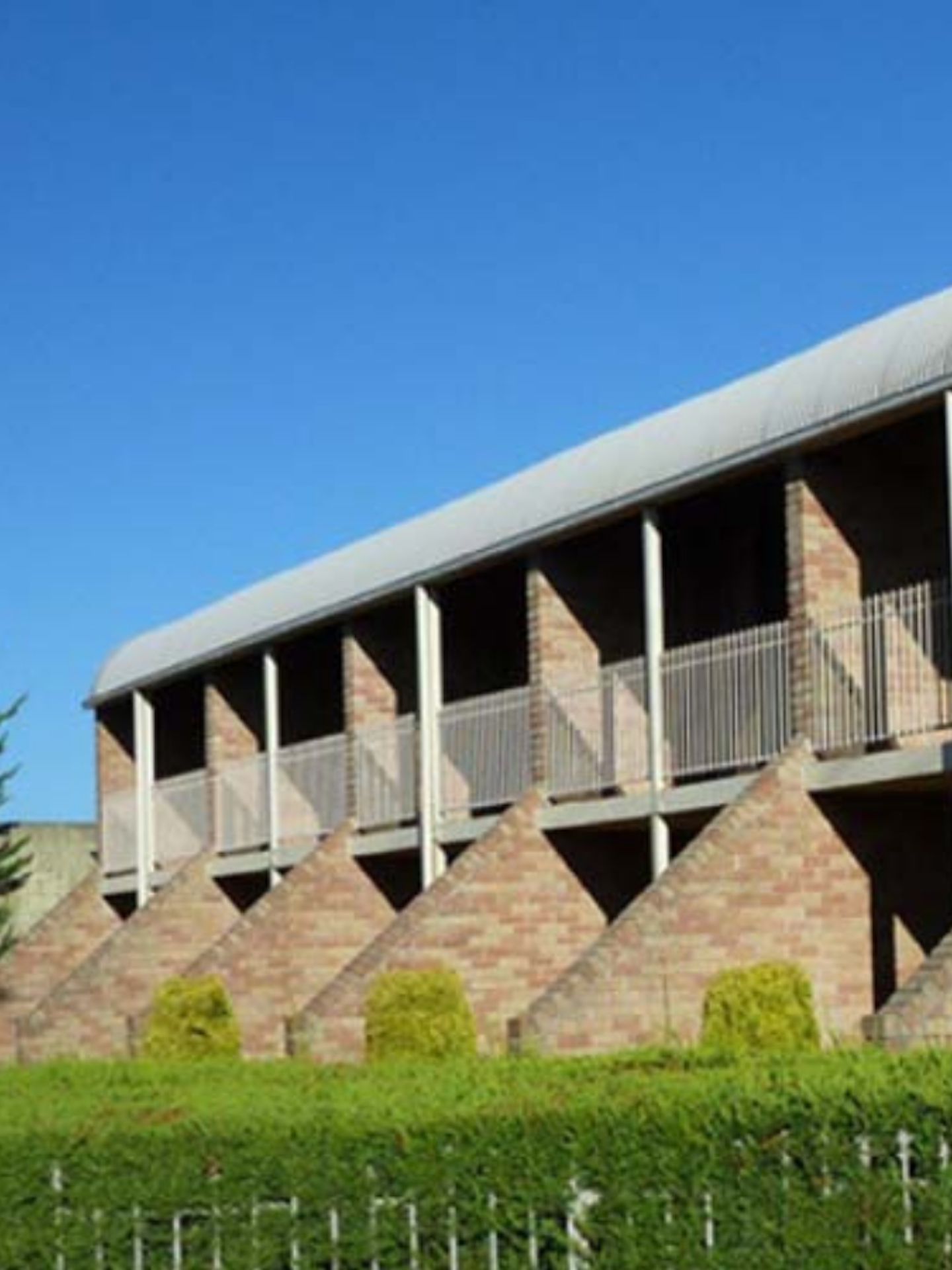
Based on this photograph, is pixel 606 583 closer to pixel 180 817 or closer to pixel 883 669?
pixel 883 669

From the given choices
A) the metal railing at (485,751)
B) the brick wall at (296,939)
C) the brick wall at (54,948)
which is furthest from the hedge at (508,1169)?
the brick wall at (54,948)

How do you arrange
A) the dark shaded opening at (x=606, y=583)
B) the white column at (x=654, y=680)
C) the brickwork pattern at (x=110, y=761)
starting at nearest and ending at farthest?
the white column at (x=654, y=680), the dark shaded opening at (x=606, y=583), the brickwork pattern at (x=110, y=761)

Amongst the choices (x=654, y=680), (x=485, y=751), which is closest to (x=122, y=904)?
(x=485, y=751)

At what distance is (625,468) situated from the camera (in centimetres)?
2342

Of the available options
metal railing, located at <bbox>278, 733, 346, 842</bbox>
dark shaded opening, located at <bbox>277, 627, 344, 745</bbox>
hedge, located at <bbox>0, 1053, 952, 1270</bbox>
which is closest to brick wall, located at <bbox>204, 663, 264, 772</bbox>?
dark shaded opening, located at <bbox>277, 627, 344, 745</bbox>

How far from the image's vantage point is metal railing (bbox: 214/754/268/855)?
32594mm

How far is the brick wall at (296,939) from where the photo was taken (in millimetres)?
28984

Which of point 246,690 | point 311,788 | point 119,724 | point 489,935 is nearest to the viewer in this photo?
point 489,935

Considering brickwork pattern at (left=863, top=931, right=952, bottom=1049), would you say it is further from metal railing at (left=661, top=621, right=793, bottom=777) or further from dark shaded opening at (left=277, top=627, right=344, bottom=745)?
dark shaded opening at (left=277, top=627, right=344, bottom=745)

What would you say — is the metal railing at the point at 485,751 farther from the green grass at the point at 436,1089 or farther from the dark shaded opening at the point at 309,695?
the green grass at the point at 436,1089

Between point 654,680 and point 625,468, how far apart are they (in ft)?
6.32

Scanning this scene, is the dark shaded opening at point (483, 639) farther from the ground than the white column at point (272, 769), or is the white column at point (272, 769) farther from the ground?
the dark shaded opening at point (483, 639)

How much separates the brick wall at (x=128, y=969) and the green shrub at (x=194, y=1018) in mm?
2671

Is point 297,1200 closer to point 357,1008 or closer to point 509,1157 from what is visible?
point 509,1157
